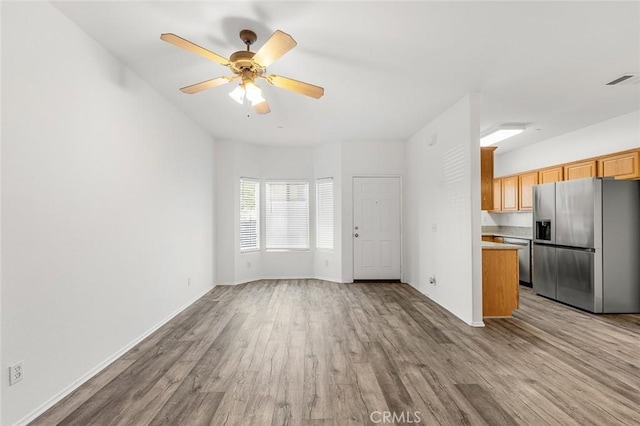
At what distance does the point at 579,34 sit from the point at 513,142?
3888 millimetres

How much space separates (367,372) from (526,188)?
5241 mm

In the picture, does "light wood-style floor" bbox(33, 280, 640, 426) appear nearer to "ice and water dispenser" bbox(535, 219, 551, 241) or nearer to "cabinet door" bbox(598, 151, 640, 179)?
"ice and water dispenser" bbox(535, 219, 551, 241)

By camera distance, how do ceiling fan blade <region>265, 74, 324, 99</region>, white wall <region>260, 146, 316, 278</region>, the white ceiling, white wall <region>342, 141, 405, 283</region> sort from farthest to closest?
white wall <region>260, 146, 316, 278</region> < white wall <region>342, 141, 405, 283</region> < ceiling fan blade <region>265, 74, 324, 99</region> < the white ceiling

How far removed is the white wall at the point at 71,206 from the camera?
185 centimetres

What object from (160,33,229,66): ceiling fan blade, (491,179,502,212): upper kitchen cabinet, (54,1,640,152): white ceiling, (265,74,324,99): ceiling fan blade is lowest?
(491,179,502,212): upper kitchen cabinet

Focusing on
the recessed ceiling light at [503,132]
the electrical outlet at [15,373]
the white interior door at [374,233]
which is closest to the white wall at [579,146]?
the recessed ceiling light at [503,132]

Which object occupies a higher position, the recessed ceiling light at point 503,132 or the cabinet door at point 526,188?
the recessed ceiling light at point 503,132

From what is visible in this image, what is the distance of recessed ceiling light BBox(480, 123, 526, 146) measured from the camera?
15.8 feet

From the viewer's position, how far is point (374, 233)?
5969 mm

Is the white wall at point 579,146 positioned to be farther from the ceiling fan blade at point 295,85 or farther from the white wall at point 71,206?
the white wall at point 71,206

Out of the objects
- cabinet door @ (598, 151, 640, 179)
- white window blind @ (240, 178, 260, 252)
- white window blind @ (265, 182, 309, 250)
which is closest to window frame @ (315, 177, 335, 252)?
white window blind @ (265, 182, 309, 250)

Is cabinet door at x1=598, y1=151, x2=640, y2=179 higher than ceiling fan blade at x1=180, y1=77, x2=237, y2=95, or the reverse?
ceiling fan blade at x1=180, y1=77, x2=237, y2=95

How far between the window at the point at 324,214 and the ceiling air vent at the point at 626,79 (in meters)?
4.19

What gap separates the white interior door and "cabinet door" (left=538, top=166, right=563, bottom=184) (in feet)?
8.58
